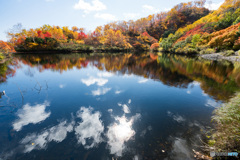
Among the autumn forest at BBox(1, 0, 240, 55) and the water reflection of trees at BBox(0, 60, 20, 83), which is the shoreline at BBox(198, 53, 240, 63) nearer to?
the autumn forest at BBox(1, 0, 240, 55)

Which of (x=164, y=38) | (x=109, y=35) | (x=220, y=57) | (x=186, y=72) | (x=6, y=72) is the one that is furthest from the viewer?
(x=164, y=38)

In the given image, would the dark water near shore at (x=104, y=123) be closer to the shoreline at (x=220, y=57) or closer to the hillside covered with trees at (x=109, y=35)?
the shoreline at (x=220, y=57)

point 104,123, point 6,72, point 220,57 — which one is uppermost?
point 220,57

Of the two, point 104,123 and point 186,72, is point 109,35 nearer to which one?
point 186,72

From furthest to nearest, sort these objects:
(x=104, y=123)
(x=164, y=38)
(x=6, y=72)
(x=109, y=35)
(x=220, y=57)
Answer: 1. (x=164, y=38)
2. (x=109, y=35)
3. (x=220, y=57)
4. (x=6, y=72)
5. (x=104, y=123)

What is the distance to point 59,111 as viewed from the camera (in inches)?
220

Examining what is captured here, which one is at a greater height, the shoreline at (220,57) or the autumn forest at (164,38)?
the autumn forest at (164,38)

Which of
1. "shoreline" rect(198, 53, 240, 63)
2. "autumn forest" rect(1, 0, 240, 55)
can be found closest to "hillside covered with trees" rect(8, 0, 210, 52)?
"autumn forest" rect(1, 0, 240, 55)

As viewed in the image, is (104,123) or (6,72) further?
(6,72)

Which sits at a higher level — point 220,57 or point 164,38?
point 164,38

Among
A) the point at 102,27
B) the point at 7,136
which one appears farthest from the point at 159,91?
the point at 102,27

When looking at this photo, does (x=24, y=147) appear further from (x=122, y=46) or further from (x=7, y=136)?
(x=122, y=46)

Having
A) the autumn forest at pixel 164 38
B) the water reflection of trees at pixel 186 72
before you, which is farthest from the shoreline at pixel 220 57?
the water reflection of trees at pixel 186 72

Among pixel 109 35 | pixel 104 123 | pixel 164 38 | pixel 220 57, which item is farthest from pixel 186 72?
pixel 164 38
